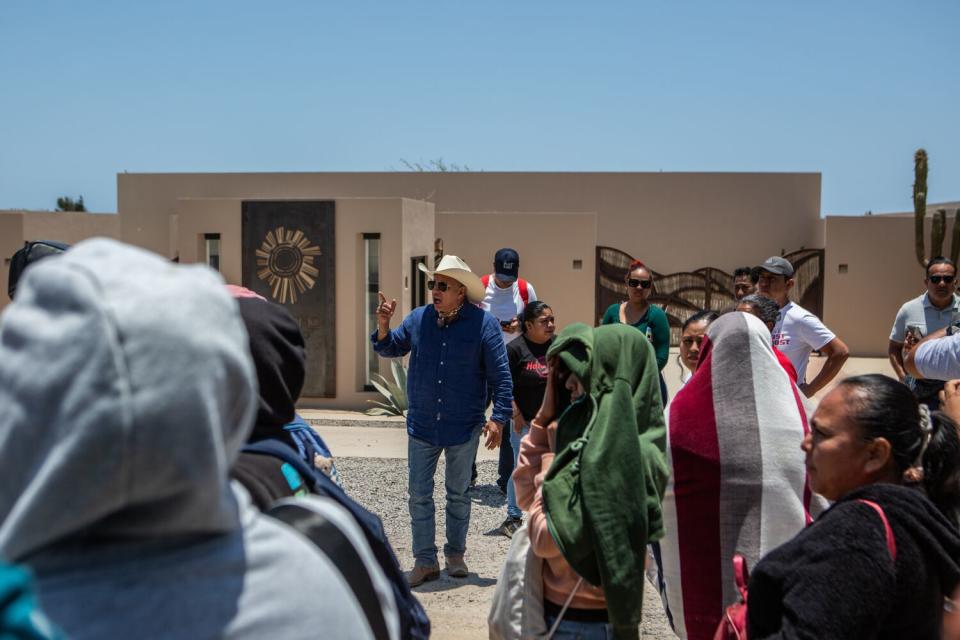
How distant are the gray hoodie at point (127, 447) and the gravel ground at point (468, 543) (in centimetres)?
401

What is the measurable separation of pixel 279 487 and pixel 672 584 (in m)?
1.84

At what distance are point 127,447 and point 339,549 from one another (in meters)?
0.40

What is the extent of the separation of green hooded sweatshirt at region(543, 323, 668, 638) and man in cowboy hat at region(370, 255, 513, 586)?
8.73 ft

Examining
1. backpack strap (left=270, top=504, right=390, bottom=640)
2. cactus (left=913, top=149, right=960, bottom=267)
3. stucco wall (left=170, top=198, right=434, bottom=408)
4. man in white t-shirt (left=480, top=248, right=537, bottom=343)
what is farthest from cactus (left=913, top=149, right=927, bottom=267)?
backpack strap (left=270, top=504, right=390, bottom=640)

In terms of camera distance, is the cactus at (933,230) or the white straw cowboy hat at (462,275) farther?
the cactus at (933,230)

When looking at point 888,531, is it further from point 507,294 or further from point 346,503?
point 507,294

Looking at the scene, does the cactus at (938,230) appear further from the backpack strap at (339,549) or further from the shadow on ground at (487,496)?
the backpack strap at (339,549)

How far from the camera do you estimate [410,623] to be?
174 cm

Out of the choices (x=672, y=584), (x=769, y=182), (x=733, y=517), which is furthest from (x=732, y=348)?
(x=769, y=182)

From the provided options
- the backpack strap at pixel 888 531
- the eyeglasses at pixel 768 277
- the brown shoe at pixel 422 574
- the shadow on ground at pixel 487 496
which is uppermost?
the eyeglasses at pixel 768 277

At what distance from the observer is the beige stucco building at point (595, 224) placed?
696 inches

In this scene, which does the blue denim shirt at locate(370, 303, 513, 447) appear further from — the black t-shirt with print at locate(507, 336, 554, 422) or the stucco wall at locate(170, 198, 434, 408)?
the stucco wall at locate(170, 198, 434, 408)

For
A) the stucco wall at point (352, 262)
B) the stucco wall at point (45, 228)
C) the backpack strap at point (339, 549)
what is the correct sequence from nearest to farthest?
the backpack strap at point (339, 549) < the stucco wall at point (352, 262) < the stucco wall at point (45, 228)

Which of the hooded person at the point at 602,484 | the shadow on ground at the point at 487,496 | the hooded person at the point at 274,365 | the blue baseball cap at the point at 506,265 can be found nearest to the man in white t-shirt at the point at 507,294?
the blue baseball cap at the point at 506,265
